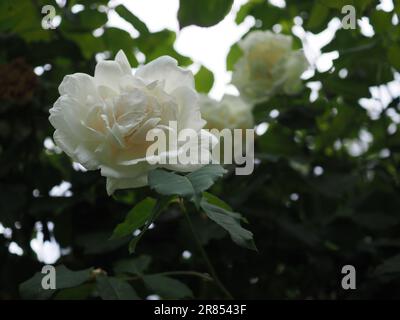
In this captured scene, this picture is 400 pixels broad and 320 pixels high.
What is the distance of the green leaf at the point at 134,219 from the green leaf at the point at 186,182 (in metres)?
0.10

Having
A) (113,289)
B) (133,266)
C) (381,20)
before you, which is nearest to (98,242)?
(133,266)

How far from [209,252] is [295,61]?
49 cm

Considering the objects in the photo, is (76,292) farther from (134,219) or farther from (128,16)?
(128,16)

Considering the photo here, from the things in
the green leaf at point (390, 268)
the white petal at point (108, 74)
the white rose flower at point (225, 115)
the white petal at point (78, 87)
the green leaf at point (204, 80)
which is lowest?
the green leaf at point (390, 268)

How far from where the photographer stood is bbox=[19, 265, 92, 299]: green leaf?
0.95m

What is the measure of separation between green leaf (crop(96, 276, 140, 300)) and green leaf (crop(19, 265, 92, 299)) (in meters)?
0.02

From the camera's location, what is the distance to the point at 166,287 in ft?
3.44

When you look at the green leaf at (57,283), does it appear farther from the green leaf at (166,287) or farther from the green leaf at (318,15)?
the green leaf at (318,15)

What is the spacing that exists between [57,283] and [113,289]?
9 cm

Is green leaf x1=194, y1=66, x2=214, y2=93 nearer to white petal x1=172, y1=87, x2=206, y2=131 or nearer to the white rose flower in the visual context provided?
the white rose flower

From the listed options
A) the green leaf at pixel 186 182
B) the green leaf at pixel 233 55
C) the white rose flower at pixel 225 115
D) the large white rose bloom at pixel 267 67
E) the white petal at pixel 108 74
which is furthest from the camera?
the green leaf at pixel 233 55

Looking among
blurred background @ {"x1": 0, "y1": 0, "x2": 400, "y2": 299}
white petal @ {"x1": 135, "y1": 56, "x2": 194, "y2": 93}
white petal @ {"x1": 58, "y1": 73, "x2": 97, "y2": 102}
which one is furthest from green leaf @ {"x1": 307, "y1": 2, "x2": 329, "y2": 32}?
white petal @ {"x1": 58, "y1": 73, "x2": 97, "y2": 102}

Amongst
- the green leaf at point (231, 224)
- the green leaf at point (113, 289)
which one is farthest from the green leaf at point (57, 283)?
the green leaf at point (231, 224)

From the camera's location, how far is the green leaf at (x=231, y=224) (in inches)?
30.9
